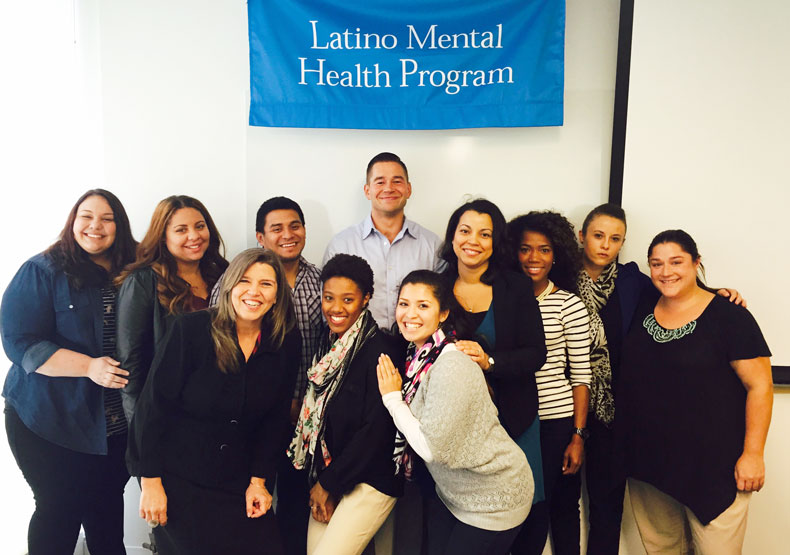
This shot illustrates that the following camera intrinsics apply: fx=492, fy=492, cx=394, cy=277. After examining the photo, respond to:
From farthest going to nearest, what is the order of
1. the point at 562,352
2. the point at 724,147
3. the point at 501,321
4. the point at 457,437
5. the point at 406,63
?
1. the point at 406,63
2. the point at 724,147
3. the point at 562,352
4. the point at 501,321
5. the point at 457,437

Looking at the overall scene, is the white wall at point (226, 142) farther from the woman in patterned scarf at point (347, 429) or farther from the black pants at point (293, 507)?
the black pants at point (293, 507)

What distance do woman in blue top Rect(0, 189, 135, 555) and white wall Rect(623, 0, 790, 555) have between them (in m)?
2.40

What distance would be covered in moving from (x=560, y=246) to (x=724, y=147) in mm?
975

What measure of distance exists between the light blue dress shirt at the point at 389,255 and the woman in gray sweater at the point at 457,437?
63cm

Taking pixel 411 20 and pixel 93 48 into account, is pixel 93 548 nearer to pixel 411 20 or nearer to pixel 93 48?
pixel 93 48

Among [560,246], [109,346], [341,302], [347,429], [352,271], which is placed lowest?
[347,429]

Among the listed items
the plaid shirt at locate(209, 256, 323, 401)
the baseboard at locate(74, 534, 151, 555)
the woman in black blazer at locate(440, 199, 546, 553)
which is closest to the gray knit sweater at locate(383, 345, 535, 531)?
the woman in black blazer at locate(440, 199, 546, 553)

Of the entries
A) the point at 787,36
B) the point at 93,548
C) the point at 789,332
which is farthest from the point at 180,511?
the point at 787,36

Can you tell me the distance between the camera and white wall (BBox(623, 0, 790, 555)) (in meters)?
2.31

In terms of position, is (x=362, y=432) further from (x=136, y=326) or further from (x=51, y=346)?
(x=51, y=346)

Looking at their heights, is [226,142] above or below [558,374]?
above

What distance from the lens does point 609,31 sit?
8.02ft

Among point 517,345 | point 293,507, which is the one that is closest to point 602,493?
point 517,345

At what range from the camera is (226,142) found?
2.62 metres
